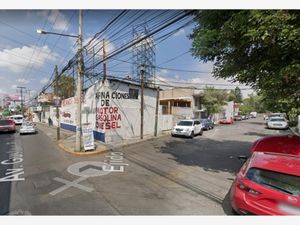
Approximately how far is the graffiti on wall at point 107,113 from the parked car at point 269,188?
40.3ft

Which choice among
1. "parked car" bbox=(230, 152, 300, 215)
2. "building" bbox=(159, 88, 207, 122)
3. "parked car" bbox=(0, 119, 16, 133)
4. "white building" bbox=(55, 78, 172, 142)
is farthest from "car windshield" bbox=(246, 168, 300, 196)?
"building" bbox=(159, 88, 207, 122)

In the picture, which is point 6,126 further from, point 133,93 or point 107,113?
point 133,93

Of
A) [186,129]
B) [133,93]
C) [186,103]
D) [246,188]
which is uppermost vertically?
[133,93]

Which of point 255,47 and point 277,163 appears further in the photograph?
point 255,47

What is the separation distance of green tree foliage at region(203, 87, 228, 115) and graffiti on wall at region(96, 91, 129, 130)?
2505cm

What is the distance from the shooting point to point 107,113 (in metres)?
16.0

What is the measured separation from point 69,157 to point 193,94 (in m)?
29.4

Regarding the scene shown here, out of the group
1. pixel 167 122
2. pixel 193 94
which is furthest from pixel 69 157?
pixel 193 94

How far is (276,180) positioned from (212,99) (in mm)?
35717

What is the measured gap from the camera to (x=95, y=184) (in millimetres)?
6855

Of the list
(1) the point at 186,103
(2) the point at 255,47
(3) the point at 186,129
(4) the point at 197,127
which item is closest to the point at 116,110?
(3) the point at 186,129

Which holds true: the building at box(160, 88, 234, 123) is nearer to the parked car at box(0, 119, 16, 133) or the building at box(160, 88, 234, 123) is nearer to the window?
the window

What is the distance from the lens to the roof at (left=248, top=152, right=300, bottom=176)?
13.8ft
